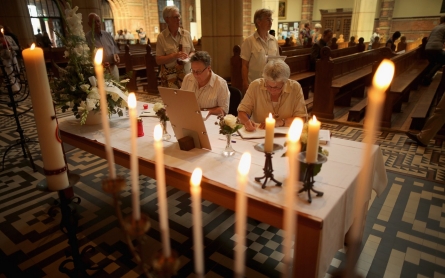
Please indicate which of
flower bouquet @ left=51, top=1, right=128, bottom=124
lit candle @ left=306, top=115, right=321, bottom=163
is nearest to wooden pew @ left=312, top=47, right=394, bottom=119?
flower bouquet @ left=51, top=1, right=128, bottom=124

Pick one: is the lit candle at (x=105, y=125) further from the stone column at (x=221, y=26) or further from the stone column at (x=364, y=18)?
the stone column at (x=364, y=18)

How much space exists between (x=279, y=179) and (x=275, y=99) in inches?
48.0

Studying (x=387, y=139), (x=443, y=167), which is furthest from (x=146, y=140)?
(x=387, y=139)

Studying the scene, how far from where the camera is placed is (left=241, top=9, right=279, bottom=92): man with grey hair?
13.0 ft

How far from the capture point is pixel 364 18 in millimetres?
15320

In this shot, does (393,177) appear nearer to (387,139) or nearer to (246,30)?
(387,139)

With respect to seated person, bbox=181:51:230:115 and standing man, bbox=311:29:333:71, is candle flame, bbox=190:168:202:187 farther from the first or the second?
standing man, bbox=311:29:333:71

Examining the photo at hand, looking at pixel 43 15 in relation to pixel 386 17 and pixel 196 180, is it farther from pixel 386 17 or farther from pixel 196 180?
pixel 196 180

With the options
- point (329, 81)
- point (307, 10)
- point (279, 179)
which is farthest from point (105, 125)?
point (307, 10)

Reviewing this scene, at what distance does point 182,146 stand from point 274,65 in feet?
3.23

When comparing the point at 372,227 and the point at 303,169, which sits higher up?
the point at 303,169

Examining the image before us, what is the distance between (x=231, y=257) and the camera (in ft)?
7.63

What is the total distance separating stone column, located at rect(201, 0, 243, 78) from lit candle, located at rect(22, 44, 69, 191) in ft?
19.3

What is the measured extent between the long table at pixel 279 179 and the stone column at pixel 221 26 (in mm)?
4798
